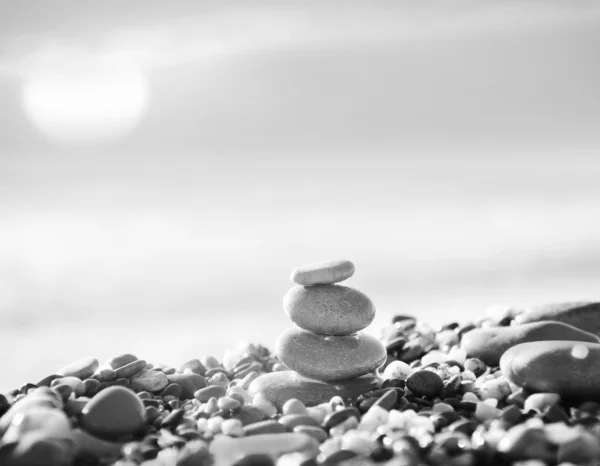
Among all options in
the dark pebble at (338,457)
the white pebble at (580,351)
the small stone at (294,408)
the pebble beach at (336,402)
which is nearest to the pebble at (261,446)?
the pebble beach at (336,402)

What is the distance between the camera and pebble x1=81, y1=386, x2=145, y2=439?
2.94 metres

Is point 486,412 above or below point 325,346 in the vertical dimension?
below

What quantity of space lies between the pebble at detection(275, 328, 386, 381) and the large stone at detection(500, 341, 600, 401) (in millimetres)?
743

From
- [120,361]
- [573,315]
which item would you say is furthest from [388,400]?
[573,315]

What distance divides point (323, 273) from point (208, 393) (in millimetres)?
875

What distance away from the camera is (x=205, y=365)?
4.61 metres

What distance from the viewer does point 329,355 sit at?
12.0 ft

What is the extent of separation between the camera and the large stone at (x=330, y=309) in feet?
12.0

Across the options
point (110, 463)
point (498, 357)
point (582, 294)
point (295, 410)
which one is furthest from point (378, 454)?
point (582, 294)

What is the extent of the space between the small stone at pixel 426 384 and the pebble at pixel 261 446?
847 mm

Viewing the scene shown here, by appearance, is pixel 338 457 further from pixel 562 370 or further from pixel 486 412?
pixel 562 370

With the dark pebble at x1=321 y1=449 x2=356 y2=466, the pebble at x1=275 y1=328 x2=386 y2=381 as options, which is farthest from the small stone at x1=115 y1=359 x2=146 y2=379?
the dark pebble at x1=321 y1=449 x2=356 y2=466

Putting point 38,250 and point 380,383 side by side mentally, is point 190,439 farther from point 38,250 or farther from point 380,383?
point 38,250

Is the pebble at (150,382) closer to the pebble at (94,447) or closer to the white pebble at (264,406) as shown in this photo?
the white pebble at (264,406)
